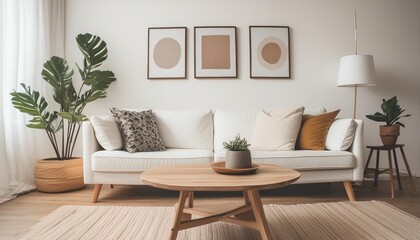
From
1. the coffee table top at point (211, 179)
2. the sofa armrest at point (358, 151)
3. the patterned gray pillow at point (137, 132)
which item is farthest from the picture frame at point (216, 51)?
the coffee table top at point (211, 179)

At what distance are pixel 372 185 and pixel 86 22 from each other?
373cm

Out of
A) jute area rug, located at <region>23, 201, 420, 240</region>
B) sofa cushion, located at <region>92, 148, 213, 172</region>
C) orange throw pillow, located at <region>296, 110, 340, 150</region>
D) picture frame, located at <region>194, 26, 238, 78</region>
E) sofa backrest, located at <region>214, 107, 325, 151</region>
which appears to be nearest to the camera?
jute area rug, located at <region>23, 201, 420, 240</region>

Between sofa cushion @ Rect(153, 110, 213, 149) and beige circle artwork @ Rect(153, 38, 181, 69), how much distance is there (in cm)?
69

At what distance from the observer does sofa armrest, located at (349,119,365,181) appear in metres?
2.36

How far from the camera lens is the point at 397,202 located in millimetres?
2332

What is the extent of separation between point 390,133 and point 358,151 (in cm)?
54

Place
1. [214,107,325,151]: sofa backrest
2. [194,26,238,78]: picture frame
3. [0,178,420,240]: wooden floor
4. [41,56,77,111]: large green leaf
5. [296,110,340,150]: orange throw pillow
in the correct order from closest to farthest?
[0,178,420,240]: wooden floor, [296,110,340,150]: orange throw pillow, [41,56,77,111]: large green leaf, [214,107,325,151]: sofa backrest, [194,26,238,78]: picture frame

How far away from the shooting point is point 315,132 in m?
2.60

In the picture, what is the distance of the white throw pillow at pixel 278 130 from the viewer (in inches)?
103

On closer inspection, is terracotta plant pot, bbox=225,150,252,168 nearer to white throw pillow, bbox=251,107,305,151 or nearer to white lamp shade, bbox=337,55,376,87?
white throw pillow, bbox=251,107,305,151

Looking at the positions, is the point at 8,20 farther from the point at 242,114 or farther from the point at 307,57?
the point at 307,57

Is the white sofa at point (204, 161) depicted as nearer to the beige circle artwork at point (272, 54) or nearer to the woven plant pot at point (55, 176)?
the woven plant pot at point (55, 176)

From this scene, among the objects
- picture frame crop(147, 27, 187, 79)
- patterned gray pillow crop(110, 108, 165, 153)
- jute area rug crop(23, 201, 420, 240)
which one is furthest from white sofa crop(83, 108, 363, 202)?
picture frame crop(147, 27, 187, 79)

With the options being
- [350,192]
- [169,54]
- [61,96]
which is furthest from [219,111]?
[61,96]
